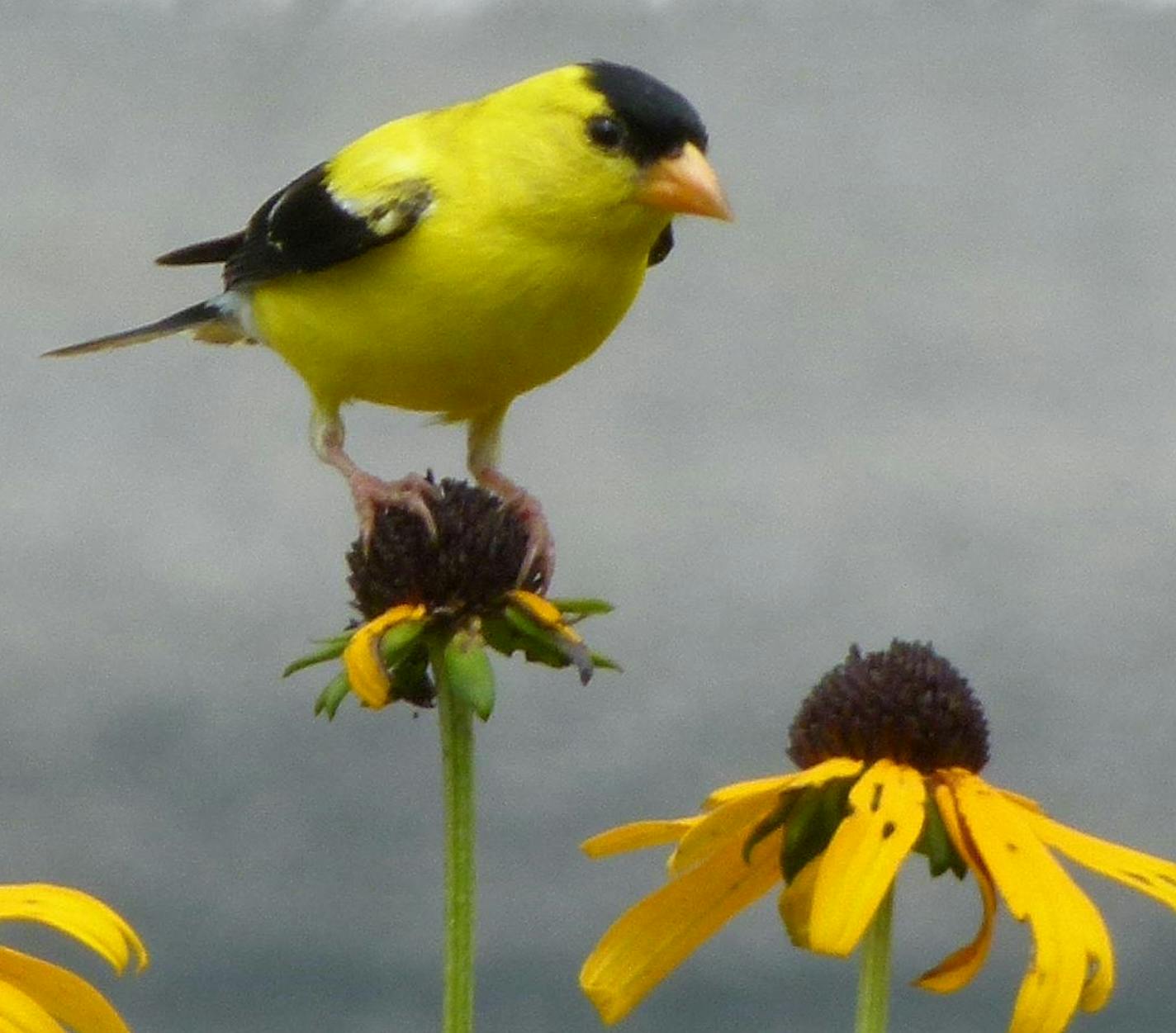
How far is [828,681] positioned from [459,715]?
0.46 m

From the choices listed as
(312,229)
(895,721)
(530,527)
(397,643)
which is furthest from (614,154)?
(895,721)

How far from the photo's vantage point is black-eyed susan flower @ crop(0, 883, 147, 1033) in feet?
6.36

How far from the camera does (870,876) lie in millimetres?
2037

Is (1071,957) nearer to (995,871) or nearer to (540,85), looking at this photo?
(995,871)

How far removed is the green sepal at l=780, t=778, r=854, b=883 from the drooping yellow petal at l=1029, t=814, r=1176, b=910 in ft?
0.84

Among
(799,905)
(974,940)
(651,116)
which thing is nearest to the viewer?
(974,940)

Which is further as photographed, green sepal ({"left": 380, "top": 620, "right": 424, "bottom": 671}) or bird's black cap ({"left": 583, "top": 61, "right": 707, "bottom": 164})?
bird's black cap ({"left": 583, "top": 61, "right": 707, "bottom": 164})

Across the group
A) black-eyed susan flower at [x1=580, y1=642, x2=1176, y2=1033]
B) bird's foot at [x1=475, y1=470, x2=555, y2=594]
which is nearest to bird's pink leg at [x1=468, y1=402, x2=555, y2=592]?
bird's foot at [x1=475, y1=470, x2=555, y2=594]

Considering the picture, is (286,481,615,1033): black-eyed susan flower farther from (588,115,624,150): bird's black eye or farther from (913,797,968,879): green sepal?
(588,115,624,150): bird's black eye

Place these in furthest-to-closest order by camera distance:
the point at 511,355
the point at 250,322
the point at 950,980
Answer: the point at 250,322 → the point at 511,355 → the point at 950,980

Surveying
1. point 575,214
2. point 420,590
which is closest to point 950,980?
point 420,590

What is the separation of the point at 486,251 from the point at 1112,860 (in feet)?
→ 5.18

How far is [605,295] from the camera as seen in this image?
11.5 ft

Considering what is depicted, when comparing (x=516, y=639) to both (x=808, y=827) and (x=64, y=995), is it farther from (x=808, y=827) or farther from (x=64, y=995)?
(x=64, y=995)
